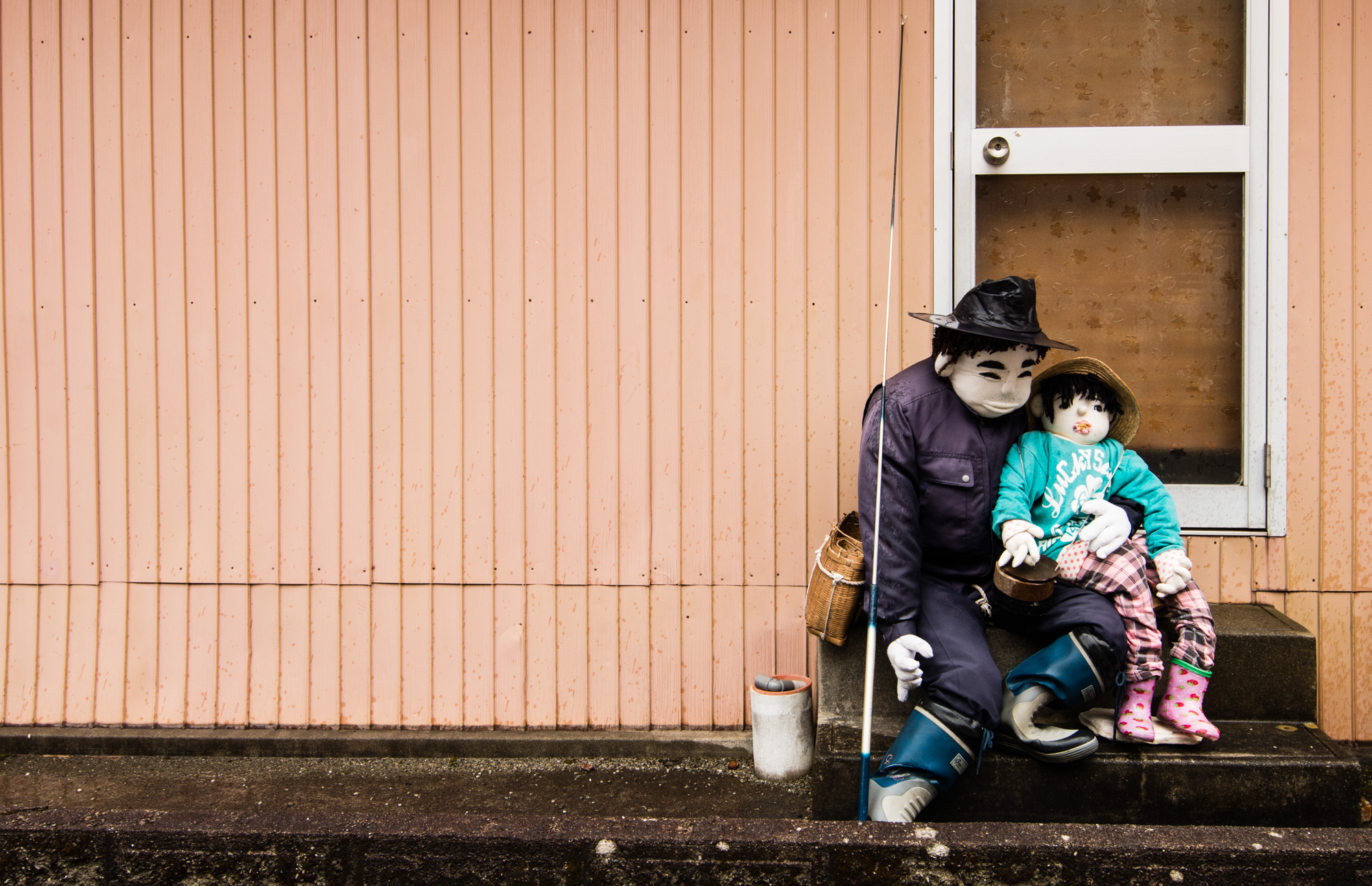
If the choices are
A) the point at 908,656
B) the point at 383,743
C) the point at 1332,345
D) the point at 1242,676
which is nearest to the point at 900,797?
the point at 908,656

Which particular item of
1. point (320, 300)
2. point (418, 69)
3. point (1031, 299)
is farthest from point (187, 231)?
point (1031, 299)

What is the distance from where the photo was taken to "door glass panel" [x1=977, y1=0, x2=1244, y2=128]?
150 inches

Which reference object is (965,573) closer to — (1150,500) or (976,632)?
(976,632)

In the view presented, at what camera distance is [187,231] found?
3.97 metres

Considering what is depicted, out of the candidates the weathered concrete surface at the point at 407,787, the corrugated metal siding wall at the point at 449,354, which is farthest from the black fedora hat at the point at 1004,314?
the weathered concrete surface at the point at 407,787

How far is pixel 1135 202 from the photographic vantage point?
151 inches

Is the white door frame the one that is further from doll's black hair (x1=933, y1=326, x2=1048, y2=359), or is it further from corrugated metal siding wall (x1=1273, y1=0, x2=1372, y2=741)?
doll's black hair (x1=933, y1=326, x2=1048, y2=359)

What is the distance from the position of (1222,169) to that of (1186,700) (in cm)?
227

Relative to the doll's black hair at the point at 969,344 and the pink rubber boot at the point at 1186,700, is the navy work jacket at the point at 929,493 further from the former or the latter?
the pink rubber boot at the point at 1186,700

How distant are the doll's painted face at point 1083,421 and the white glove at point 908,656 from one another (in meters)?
0.99

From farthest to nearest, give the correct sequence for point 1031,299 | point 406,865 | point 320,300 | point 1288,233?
point 320,300
point 1288,233
point 1031,299
point 406,865

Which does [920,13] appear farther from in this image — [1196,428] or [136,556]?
[136,556]

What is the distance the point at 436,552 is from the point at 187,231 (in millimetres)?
1867

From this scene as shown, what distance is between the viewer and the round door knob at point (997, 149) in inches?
148
